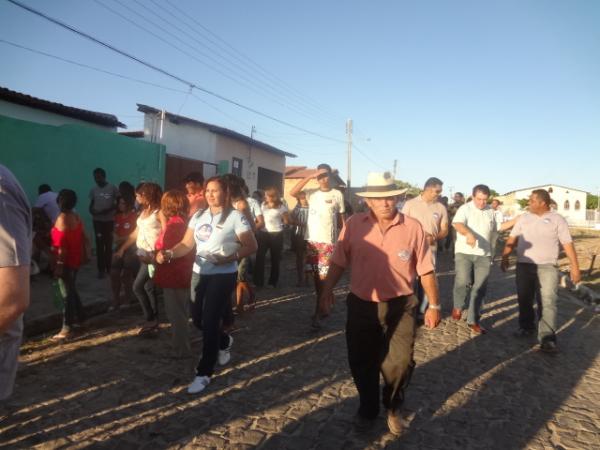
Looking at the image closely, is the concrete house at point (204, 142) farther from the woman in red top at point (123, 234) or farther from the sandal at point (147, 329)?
the sandal at point (147, 329)

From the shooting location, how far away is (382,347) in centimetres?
351

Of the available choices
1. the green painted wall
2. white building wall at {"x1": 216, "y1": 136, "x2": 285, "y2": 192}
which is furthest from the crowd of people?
white building wall at {"x1": 216, "y1": 136, "x2": 285, "y2": 192}

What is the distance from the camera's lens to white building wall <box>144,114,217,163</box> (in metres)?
19.6

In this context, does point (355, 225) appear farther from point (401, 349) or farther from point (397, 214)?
point (401, 349)

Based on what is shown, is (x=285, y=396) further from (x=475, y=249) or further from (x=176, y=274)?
(x=475, y=249)

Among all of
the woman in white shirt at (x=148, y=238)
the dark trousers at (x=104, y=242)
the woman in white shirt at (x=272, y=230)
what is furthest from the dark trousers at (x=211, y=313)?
the dark trousers at (x=104, y=242)

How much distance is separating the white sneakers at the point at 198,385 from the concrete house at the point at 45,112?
426 inches

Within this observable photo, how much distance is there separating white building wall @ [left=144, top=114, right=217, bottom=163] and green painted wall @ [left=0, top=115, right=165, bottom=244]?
6786 mm

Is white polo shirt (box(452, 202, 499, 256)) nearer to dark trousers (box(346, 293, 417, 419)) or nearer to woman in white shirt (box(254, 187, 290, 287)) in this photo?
woman in white shirt (box(254, 187, 290, 287))

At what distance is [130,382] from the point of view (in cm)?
413

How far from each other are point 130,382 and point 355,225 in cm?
253

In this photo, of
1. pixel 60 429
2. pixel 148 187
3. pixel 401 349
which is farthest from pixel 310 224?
pixel 60 429

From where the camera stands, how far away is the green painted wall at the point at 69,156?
31.0 feet

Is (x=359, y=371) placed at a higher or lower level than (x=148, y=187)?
lower
